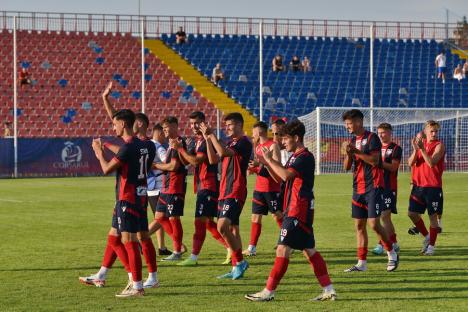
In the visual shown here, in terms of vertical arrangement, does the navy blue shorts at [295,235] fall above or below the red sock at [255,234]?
above

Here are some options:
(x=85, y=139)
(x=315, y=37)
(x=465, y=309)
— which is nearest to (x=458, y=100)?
(x=315, y=37)

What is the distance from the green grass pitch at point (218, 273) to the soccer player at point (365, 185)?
311 millimetres

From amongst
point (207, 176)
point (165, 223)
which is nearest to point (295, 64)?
point (165, 223)

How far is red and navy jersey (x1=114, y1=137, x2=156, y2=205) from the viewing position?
34.4ft

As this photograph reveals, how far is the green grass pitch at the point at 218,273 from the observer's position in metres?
9.95

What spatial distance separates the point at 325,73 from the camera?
55094 mm

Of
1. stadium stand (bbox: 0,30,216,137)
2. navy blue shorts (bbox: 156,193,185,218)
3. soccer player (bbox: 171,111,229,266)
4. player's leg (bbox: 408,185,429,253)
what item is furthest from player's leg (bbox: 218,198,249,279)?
stadium stand (bbox: 0,30,216,137)

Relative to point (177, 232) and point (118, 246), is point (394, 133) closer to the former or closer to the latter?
point (177, 232)

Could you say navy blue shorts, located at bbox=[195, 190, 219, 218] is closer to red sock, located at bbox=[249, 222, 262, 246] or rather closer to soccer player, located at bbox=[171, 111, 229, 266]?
soccer player, located at bbox=[171, 111, 229, 266]

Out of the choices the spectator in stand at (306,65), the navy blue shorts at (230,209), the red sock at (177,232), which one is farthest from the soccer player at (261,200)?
the spectator in stand at (306,65)

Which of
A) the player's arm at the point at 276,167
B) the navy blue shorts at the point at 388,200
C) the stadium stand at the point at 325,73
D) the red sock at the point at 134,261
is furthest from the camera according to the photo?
the stadium stand at the point at 325,73

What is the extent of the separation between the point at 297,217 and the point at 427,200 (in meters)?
5.77

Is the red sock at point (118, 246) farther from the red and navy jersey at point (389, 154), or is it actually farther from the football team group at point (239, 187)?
the red and navy jersey at point (389, 154)

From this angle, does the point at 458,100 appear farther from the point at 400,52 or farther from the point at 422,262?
the point at 422,262
